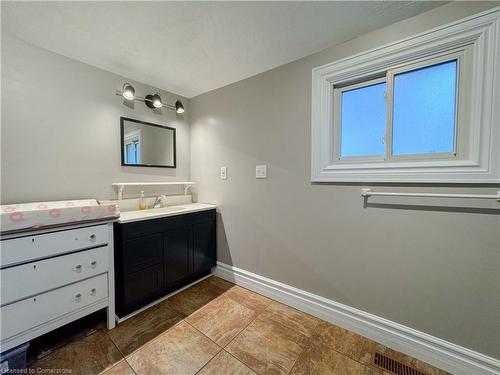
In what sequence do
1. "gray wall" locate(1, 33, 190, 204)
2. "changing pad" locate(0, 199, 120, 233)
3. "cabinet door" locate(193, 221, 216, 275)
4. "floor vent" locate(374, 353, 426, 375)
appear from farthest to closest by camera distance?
"cabinet door" locate(193, 221, 216, 275), "gray wall" locate(1, 33, 190, 204), "floor vent" locate(374, 353, 426, 375), "changing pad" locate(0, 199, 120, 233)

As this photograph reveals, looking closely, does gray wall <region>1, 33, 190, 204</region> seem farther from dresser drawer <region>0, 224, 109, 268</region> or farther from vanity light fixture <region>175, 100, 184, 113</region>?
dresser drawer <region>0, 224, 109, 268</region>

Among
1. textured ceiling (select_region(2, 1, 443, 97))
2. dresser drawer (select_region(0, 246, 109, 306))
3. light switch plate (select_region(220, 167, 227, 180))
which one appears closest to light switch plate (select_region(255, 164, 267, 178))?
light switch plate (select_region(220, 167, 227, 180))

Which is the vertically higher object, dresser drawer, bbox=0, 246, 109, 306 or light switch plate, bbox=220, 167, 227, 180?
light switch plate, bbox=220, 167, 227, 180

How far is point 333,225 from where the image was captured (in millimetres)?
1605

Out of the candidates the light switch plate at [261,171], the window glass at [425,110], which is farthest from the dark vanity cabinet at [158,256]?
the window glass at [425,110]

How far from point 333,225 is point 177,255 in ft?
4.70

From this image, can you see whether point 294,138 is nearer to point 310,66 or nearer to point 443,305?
point 310,66

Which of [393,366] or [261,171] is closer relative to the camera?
[393,366]

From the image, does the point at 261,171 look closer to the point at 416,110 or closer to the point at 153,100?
the point at 416,110

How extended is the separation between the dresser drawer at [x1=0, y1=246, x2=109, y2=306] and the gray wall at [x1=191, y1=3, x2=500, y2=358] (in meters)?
1.18

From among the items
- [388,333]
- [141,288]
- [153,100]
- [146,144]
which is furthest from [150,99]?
[388,333]

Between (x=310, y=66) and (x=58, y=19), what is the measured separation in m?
1.77

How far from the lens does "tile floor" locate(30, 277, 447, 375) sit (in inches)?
48.3

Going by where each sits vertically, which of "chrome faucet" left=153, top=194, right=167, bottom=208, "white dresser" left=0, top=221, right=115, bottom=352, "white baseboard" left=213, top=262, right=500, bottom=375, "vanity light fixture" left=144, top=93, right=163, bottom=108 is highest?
"vanity light fixture" left=144, top=93, right=163, bottom=108
